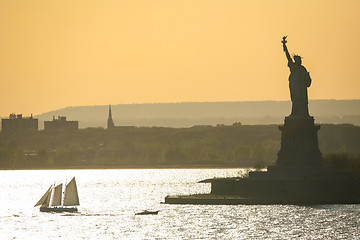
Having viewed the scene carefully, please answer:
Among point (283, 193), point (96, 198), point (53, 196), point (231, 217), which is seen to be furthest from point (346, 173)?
point (96, 198)

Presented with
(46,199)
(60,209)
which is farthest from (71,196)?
(46,199)

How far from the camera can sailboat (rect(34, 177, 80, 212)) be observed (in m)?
145

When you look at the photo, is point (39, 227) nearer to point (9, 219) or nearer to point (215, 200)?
point (9, 219)

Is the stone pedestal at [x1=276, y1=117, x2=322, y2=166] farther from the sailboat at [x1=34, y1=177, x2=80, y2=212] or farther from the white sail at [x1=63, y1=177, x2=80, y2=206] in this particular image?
the sailboat at [x1=34, y1=177, x2=80, y2=212]

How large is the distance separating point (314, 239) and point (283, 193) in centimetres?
2926

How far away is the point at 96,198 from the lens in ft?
596

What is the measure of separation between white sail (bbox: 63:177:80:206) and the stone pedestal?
2040 cm

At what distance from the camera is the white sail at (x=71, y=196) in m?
145

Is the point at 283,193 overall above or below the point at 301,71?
below

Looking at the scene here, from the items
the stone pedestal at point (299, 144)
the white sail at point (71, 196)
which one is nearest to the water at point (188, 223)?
the white sail at point (71, 196)

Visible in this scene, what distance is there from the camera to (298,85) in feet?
474

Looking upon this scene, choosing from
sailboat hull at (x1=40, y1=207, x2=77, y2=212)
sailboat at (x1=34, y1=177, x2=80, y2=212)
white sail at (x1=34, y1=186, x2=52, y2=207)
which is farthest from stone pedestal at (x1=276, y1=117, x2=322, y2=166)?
white sail at (x1=34, y1=186, x2=52, y2=207)


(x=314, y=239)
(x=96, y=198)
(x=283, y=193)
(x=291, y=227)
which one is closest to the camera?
(x=314, y=239)

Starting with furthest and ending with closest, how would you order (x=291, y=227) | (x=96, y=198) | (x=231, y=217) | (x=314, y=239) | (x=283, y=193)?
(x=96, y=198), (x=283, y=193), (x=231, y=217), (x=291, y=227), (x=314, y=239)
